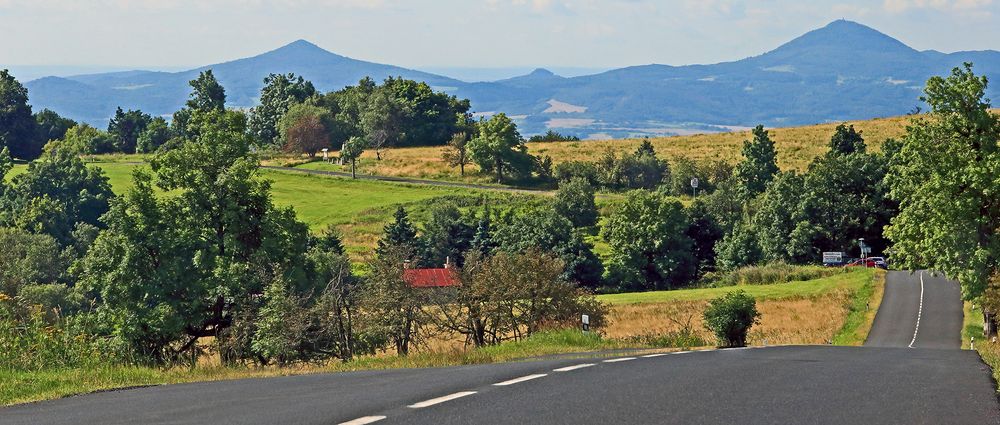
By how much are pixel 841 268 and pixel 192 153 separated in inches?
2174

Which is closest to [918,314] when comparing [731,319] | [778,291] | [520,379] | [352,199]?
[778,291]

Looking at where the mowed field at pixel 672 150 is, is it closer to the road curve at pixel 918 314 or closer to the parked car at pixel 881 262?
the parked car at pixel 881 262

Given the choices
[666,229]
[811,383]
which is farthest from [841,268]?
[811,383]

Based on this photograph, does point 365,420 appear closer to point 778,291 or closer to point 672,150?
point 778,291

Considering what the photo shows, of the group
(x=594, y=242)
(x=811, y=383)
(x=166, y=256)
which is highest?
(x=811, y=383)

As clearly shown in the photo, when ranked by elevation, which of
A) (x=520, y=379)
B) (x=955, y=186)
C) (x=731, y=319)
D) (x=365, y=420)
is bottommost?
(x=731, y=319)

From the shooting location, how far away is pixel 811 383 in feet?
37.8

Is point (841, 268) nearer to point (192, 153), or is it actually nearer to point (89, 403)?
point (192, 153)

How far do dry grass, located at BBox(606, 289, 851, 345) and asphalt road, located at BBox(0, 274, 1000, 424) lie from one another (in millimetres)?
35630

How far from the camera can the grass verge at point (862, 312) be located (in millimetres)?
53366

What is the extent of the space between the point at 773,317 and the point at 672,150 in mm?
85003

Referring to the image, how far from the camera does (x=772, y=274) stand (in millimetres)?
82000

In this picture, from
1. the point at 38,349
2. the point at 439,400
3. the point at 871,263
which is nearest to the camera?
the point at 439,400

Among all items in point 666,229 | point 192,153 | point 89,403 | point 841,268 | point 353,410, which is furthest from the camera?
point 666,229
